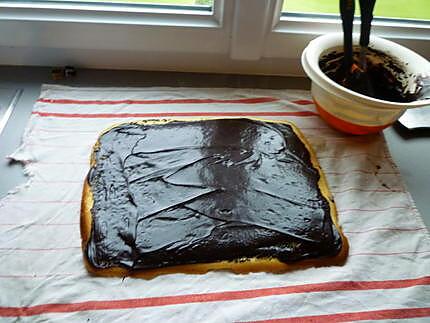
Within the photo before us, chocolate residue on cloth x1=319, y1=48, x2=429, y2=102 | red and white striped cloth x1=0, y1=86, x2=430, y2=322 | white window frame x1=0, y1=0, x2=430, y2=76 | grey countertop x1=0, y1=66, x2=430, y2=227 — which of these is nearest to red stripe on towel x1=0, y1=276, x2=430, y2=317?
red and white striped cloth x1=0, y1=86, x2=430, y2=322

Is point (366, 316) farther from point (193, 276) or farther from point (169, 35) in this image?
point (169, 35)

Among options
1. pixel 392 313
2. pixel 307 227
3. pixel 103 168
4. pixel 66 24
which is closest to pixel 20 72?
pixel 66 24

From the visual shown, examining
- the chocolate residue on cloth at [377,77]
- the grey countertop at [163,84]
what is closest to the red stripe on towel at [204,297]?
the grey countertop at [163,84]

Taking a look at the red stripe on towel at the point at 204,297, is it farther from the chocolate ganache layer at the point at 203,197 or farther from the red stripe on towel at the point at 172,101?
the red stripe on towel at the point at 172,101

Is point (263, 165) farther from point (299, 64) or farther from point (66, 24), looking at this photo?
point (66, 24)

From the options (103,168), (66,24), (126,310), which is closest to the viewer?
(126,310)

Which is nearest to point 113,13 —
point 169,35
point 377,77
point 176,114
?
point 169,35

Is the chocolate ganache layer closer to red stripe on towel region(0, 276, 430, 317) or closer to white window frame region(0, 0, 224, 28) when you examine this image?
red stripe on towel region(0, 276, 430, 317)

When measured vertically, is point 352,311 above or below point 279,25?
below
